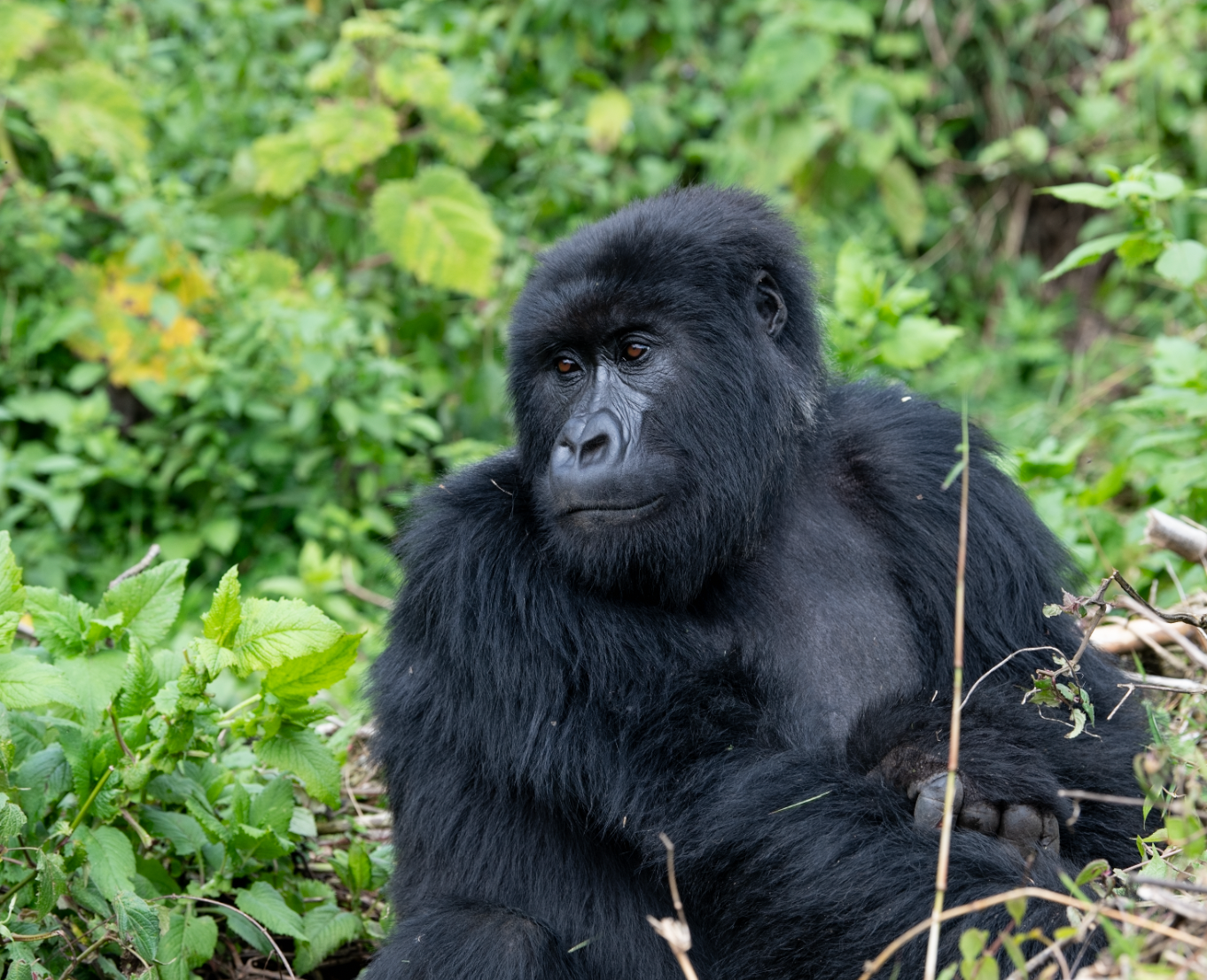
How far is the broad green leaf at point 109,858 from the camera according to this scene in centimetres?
262

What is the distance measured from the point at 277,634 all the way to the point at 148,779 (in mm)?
413

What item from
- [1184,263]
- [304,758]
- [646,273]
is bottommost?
[304,758]

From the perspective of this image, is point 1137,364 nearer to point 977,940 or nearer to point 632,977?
point 632,977

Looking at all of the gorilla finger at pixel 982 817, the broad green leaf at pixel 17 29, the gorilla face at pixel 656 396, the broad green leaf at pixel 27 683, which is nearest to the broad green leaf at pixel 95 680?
the broad green leaf at pixel 27 683

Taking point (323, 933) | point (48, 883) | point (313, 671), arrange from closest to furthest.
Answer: point (48, 883), point (313, 671), point (323, 933)

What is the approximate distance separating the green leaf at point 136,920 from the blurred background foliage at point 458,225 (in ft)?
7.29

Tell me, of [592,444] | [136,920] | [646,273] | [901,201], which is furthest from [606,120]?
[136,920]

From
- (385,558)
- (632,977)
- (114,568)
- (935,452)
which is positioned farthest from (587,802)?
(114,568)

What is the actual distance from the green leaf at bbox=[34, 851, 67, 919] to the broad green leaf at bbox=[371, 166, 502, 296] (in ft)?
12.6

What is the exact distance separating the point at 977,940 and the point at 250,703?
1790 millimetres

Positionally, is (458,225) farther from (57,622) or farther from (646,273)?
(57,622)

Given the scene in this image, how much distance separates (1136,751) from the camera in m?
2.89

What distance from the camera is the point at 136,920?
8.32 ft

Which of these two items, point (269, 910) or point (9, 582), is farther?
point (269, 910)
